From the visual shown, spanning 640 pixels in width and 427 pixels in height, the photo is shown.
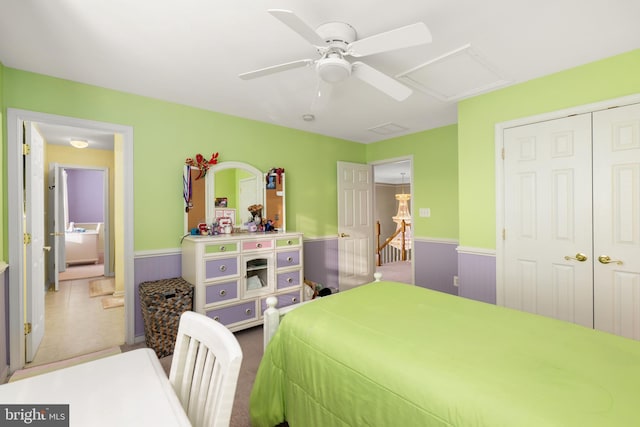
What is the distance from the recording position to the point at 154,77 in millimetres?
2523

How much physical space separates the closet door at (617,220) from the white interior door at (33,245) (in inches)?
185

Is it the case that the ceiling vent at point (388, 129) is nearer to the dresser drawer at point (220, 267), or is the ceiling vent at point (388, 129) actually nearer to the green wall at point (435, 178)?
the green wall at point (435, 178)

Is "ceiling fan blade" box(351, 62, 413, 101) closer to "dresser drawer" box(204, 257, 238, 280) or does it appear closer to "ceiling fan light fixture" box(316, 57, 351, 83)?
"ceiling fan light fixture" box(316, 57, 351, 83)

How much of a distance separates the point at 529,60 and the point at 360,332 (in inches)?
96.3

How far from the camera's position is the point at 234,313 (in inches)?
118

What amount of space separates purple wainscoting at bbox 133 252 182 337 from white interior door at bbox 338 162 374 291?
2.37m

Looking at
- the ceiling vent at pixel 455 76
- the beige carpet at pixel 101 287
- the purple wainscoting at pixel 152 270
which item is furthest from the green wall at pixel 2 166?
the ceiling vent at pixel 455 76

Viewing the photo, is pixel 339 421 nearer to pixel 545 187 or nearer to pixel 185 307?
pixel 185 307

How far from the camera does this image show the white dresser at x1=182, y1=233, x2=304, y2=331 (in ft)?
9.25

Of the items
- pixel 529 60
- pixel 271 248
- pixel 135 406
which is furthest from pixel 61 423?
pixel 529 60

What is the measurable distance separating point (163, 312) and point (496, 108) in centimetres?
367

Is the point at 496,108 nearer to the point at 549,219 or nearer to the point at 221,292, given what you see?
the point at 549,219

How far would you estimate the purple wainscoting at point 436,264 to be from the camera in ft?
12.9

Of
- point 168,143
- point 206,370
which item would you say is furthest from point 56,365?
point 206,370
